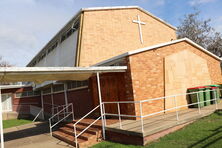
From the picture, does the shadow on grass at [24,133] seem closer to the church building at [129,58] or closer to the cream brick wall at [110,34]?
the church building at [129,58]

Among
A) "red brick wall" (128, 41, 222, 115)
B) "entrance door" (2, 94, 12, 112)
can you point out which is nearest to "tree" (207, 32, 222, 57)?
"red brick wall" (128, 41, 222, 115)

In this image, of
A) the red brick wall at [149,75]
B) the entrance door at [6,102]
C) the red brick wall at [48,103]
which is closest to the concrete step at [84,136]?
the red brick wall at [149,75]

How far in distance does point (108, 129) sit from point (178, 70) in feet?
15.7

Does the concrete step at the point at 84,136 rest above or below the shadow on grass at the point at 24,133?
above

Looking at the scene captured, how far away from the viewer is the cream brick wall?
1196 cm

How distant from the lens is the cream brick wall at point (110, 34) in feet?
39.2

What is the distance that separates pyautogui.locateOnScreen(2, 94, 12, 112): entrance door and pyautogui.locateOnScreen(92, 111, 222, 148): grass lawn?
2174cm

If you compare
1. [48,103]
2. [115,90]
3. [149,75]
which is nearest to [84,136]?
[115,90]

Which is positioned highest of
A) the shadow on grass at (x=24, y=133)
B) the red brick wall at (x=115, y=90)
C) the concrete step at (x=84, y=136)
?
the red brick wall at (x=115, y=90)

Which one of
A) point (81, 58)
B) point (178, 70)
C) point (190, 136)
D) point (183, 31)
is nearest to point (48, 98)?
point (81, 58)

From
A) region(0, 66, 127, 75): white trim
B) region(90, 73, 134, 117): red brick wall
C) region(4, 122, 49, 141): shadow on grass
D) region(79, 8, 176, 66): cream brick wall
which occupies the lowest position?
region(4, 122, 49, 141): shadow on grass

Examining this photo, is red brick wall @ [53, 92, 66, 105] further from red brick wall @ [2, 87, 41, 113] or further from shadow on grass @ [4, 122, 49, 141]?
red brick wall @ [2, 87, 41, 113]

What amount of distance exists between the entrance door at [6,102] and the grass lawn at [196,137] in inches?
856

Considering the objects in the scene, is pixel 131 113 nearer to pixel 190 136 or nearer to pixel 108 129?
pixel 108 129
